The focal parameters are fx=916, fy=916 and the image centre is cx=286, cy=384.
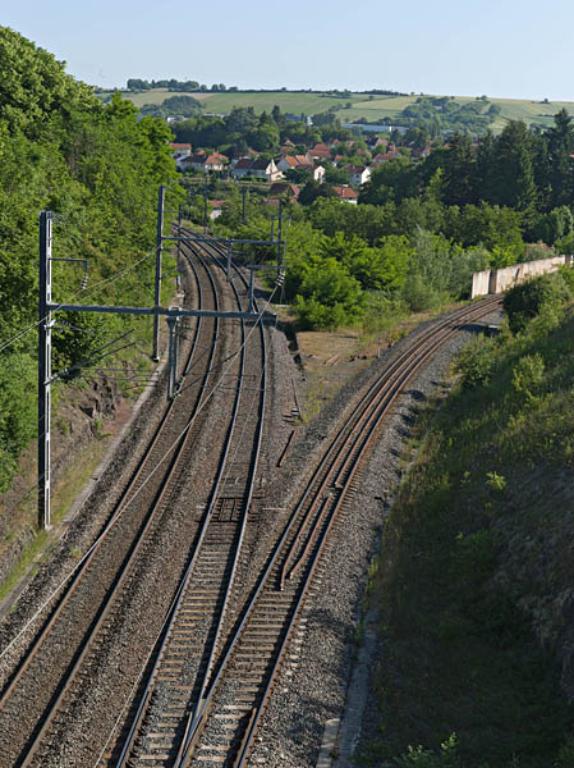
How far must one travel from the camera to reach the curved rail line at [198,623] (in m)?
12.4

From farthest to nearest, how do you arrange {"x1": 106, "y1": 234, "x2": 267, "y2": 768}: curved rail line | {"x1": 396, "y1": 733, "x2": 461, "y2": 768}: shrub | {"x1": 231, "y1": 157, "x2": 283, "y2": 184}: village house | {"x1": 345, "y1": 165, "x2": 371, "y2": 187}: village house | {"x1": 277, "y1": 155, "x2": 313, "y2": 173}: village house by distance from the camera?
{"x1": 277, "y1": 155, "x2": 313, "y2": 173}: village house
{"x1": 345, "y1": 165, "x2": 371, "y2": 187}: village house
{"x1": 231, "y1": 157, "x2": 283, "y2": 184}: village house
{"x1": 106, "y1": 234, "x2": 267, "y2": 768}: curved rail line
{"x1": 396, "y1": 733, "x2": 461, "y2": 768}: shrub

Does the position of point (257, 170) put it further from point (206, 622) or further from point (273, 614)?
point (206, 622)

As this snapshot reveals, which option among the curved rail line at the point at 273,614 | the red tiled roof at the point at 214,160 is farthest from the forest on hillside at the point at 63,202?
the red tiled roof at the point at 214,160

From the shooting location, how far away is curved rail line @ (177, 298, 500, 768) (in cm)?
1245

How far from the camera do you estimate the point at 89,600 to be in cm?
1597

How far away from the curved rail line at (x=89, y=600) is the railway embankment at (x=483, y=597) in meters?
4.52

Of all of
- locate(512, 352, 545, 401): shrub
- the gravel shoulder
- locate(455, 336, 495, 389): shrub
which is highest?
locate(512, 352, 545, 401): shrub

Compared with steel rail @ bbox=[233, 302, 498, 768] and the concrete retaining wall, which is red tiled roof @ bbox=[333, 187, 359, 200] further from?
steel rail @ bbox=[233, 302, 498, 768]

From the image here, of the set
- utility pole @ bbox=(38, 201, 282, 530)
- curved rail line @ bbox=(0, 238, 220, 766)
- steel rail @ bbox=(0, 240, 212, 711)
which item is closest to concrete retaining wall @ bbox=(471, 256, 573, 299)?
steel rail @ bbox=(0, 240, 212, 711)

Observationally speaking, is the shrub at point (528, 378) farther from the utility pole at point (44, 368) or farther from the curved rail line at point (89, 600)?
the utility pole at point (44, 368)

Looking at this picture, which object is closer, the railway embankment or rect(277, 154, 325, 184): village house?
the railway embankment

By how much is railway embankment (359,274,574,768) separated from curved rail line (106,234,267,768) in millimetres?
2596

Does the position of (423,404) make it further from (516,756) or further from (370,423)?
(516,756)

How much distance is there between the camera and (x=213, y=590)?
16.6 m
